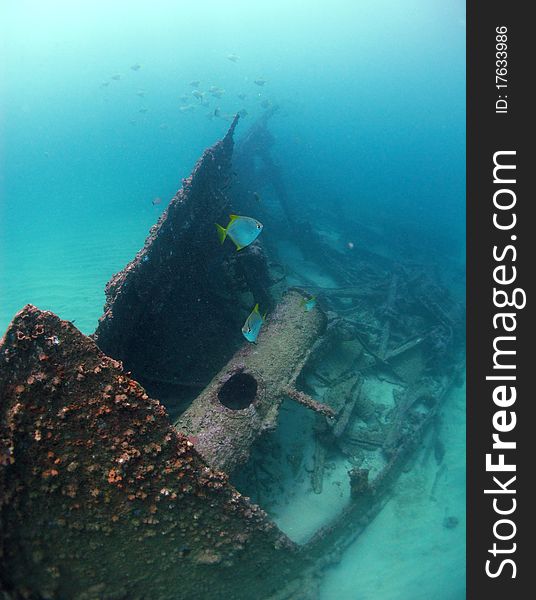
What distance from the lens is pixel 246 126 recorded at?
62.9 metres

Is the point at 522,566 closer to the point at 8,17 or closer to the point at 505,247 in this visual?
the point at 505,247

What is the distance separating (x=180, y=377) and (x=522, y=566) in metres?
5.06

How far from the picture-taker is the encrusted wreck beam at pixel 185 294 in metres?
5.13

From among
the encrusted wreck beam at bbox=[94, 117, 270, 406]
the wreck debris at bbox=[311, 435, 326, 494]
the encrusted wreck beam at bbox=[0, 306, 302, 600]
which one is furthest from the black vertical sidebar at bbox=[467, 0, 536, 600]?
the encrusted wreck beam at bbox=[94, 117, 270, 406]

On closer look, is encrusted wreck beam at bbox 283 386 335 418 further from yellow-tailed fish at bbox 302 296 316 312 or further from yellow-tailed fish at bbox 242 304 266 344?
yellow-tailed fish at bbox 302 296 316 312

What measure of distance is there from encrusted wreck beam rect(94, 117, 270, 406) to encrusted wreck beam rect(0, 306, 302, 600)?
2.13 meters

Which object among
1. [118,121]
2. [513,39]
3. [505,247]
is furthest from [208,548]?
[118,121]

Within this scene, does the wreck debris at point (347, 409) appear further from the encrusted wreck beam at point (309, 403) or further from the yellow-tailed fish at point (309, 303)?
the yellow-tailed fish at point (309, 303)

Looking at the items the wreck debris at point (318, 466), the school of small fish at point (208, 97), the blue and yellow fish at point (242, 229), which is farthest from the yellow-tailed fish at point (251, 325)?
the school of small fish at point (208, 97)

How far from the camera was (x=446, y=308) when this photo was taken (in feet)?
37.1

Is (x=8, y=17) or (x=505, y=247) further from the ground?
(x=8, y=17)

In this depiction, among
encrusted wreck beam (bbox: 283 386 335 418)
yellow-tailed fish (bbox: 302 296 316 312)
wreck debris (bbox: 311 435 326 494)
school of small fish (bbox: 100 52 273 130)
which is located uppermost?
school of small fish (bbox: 100 52 273 130)

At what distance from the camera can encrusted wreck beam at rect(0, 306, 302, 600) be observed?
240cm

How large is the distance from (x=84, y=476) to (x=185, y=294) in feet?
13.3
